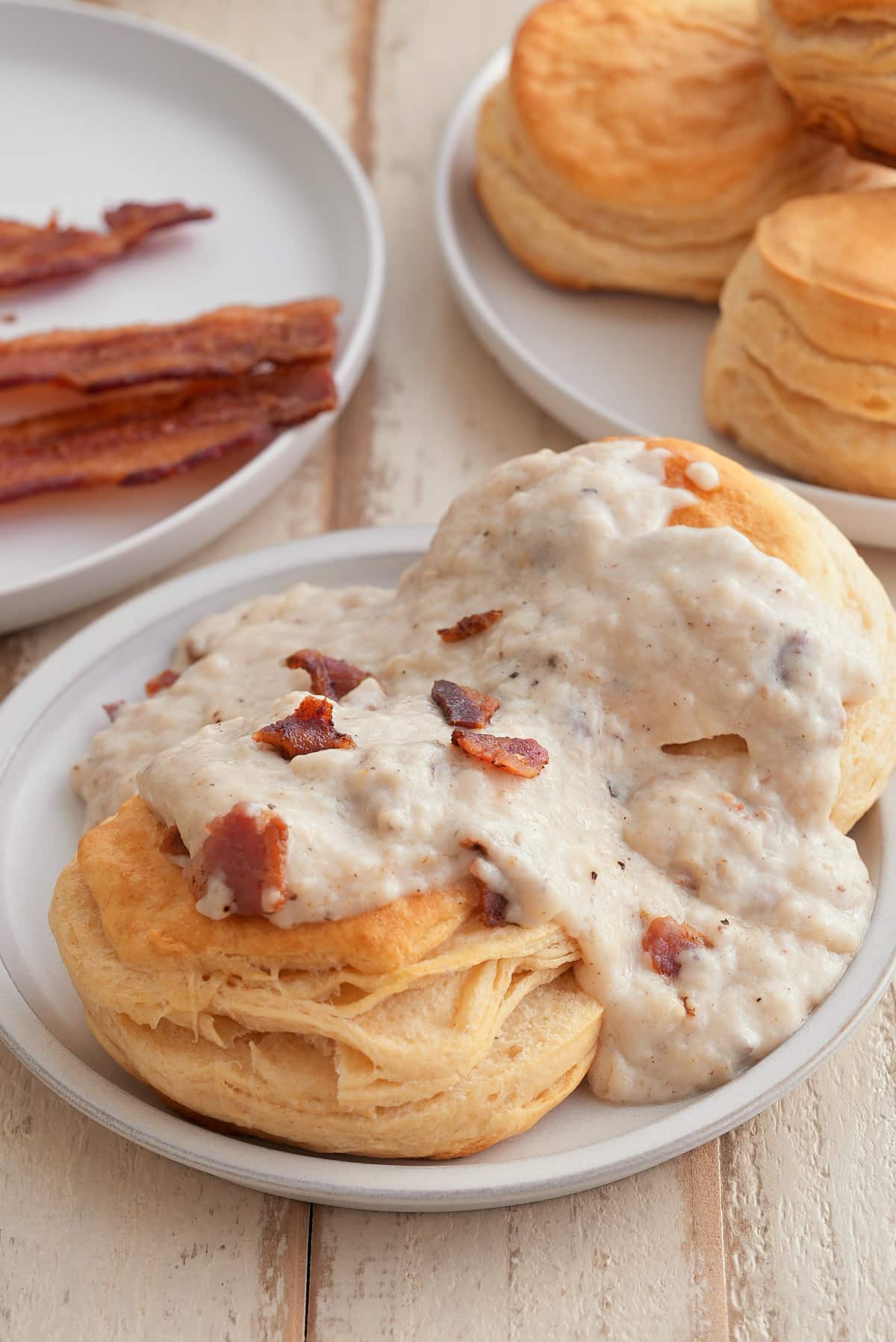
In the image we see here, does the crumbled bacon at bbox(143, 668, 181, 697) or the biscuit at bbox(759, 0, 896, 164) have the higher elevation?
the biscuit at bbox(759, 0, 896, 164)

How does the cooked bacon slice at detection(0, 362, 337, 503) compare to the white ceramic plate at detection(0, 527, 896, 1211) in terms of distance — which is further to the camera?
the cooked bacon slice at detection(0, 362, 337, 503)

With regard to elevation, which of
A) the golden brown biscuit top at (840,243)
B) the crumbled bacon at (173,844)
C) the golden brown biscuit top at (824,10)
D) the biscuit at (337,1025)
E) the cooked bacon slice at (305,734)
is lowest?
the biscuit at (337,1025)

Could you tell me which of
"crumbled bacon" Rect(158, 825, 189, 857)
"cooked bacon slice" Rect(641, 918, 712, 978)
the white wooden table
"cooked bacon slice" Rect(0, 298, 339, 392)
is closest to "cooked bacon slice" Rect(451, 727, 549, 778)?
"cooked bacon slice" Rect(641, 918, 712, 978)

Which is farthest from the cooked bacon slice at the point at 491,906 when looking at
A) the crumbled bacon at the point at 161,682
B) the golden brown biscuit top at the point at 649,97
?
the golden brown biscuit top at the point at 649,97

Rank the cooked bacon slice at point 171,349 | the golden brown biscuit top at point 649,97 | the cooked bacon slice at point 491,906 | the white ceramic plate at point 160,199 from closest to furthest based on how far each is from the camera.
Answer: the cooked bacon slice at point 491,906 → the white ceramic plate at point 160,199 → the cooked bacon slice at point 171,349 → the golden brown biscuit top at point 649,97

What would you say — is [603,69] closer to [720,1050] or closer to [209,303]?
[209,303]

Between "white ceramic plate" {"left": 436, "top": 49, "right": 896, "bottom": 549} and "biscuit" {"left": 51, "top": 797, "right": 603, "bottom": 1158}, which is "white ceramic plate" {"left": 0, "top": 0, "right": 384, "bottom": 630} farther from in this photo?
"biscuit" {"left": 51, "top": 797, "right": 603, "bottom": 1158}

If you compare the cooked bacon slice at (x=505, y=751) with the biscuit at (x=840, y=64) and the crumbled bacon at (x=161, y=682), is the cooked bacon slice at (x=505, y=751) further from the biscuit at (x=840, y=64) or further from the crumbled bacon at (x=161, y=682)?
the biscuit at (x=840, y=64)

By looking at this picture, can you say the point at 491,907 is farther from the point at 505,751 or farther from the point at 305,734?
the point at 305,734
